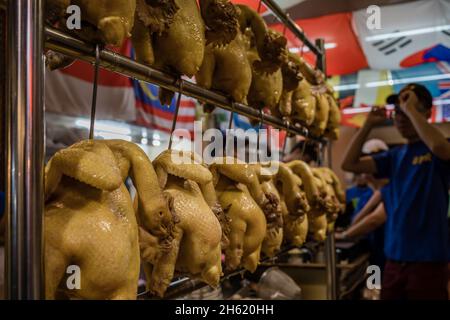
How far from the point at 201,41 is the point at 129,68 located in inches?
9.0

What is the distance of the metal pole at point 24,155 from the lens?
1.92 feet

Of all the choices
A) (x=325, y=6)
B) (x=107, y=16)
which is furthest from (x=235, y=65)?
(x=325, y=6)

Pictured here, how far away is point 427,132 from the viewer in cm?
236

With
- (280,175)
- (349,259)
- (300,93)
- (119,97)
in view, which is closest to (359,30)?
(349,259)

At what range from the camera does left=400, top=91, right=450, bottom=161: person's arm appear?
2.32 m

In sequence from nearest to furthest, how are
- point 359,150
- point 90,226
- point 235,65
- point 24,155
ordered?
point 24,155 → point 90,226 → point 235,65 → point 359,150

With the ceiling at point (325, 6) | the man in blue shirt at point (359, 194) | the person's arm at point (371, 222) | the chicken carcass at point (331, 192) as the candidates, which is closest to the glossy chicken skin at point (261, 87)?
the chicken carcass at point (331, 192)

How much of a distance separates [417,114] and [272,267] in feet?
3.57

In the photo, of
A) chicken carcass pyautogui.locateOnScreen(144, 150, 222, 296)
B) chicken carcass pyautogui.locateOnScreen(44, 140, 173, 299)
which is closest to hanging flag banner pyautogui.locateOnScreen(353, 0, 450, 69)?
chicken carcass pyautogui.locateOnScreen(144, 150, 222, 296)

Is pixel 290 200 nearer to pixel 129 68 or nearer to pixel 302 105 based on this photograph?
pixel 302 105

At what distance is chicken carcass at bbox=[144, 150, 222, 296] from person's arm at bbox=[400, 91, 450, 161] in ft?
5.55

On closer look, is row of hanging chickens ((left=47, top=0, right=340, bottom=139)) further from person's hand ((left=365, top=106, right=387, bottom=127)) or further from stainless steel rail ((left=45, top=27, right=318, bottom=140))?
person's hand ((left=365, top=106, right=387, bottom=127))

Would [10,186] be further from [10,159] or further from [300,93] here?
[300,93]

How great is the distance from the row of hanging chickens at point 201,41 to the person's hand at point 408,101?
2.62 feet
